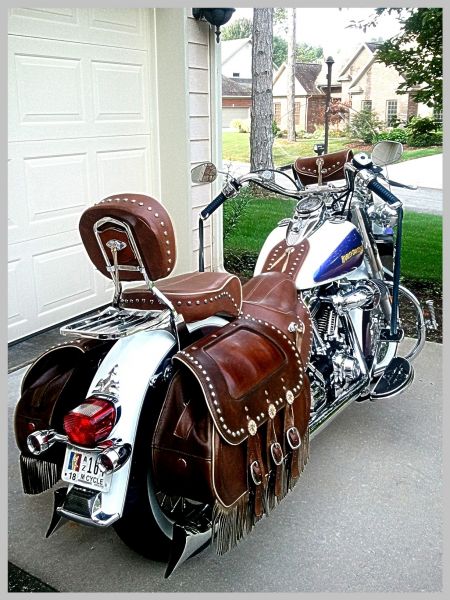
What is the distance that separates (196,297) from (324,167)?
1286 millimetres

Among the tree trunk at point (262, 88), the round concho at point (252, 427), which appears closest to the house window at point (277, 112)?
the tree trunk at point (262, 88)

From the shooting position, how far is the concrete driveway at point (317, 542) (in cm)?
211

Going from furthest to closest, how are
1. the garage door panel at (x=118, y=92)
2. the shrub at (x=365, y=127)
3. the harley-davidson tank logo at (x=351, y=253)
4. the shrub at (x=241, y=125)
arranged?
the shrub at (x=241, y=125) → the shrub at (x=365, y=127) → the garage door panel at (x=118, y=92) → the harley-davidson tank logo at (x=351, y=253)

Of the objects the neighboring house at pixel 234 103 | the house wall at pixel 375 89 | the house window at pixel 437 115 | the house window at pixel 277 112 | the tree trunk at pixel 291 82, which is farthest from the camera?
the neighboring house at pixel 234 103

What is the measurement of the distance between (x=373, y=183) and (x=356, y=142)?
46.2ft

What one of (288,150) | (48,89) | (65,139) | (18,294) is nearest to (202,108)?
(65,139)

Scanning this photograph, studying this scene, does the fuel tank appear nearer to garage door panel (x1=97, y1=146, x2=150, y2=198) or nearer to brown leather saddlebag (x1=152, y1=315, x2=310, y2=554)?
brown leather saddlebag (x1=152, y1=315, x2=310, y2=554)

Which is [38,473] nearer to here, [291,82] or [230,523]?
[230,523]

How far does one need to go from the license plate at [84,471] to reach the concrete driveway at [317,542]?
19.8 inches

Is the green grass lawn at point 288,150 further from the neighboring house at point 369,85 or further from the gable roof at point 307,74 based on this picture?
the gable roof at point 307,74

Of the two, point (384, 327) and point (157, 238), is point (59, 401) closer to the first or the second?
point (157, 238)

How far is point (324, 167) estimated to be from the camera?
3.01 m

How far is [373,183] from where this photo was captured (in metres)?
2.87

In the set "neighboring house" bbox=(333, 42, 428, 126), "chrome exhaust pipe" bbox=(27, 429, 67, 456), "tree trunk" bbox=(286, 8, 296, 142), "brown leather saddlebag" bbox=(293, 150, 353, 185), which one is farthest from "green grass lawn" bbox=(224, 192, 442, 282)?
"neighboring house" bbox=(333, 42, 428, 126)
